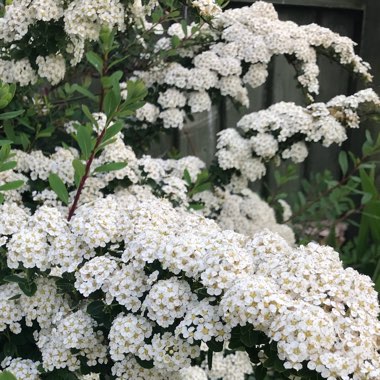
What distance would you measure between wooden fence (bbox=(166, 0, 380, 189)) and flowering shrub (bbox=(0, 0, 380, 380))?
647 mm

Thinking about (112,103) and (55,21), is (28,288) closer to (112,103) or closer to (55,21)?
(112,103)

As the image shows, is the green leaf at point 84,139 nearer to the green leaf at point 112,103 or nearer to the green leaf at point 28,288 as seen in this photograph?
the green leaf at point 112,103

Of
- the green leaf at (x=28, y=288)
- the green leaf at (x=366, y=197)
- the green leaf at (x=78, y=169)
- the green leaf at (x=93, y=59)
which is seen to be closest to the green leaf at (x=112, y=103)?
the green leaf at (x=78, y=169)

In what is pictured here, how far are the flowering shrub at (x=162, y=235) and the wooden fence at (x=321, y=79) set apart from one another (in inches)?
25.5

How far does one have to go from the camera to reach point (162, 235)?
108cm

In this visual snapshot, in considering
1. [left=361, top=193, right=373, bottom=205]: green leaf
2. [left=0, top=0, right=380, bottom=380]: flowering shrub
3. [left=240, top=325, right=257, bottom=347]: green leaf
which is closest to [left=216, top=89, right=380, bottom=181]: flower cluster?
[left=0, top=0, right=380, bottom=380]: flowering shrub

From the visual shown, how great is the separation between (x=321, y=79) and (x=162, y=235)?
2.30m

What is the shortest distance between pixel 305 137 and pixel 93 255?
911mm

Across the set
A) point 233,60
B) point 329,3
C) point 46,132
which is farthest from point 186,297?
point 329,3

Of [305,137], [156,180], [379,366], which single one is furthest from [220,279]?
[305,137]

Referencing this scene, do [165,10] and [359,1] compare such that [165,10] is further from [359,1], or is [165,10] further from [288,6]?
[359,1]

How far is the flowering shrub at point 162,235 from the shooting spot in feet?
3.10

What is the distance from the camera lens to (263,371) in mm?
1018

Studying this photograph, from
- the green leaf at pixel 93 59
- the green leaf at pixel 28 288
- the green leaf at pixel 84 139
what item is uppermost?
the green leaf at pixel 93 59
